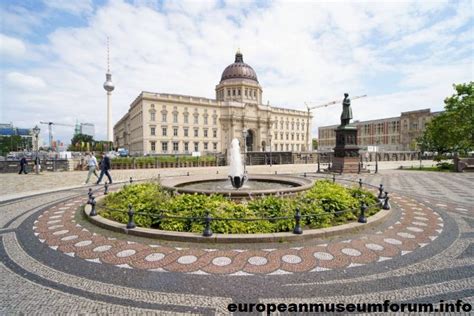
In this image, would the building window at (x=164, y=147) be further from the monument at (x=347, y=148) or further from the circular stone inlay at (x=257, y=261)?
the circular stone inlay at (x=257, y=261)

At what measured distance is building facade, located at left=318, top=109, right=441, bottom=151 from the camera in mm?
77688

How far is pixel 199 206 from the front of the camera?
6383mm

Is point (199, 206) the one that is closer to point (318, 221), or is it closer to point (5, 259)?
point (318, 221)

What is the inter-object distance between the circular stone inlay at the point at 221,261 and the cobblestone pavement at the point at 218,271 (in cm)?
2

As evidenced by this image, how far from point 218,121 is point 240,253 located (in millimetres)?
74068

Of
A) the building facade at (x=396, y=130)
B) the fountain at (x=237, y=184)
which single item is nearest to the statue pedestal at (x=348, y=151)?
the fountain at (x=237, y=184)

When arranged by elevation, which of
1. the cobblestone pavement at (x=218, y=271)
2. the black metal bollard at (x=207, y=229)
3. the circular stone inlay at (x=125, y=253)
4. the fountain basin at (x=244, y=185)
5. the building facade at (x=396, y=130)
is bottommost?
the cobblestone pavement at (x=218, y=271)

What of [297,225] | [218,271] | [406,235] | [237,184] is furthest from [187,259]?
[237,184]

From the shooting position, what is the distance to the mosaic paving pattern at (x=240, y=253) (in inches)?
165

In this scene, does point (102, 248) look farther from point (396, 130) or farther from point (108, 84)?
point (396, 130)

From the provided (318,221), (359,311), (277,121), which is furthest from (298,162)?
(277,121)

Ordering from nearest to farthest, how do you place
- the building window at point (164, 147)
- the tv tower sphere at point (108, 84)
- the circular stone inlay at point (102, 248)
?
the circular stone inlay at point (102, 248), the tv tower sphere at point (108, 84), the building window at point (164, 147)

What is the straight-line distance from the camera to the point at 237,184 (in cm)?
994

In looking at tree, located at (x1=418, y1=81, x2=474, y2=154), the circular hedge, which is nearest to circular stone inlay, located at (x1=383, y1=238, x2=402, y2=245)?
the circular hedge
